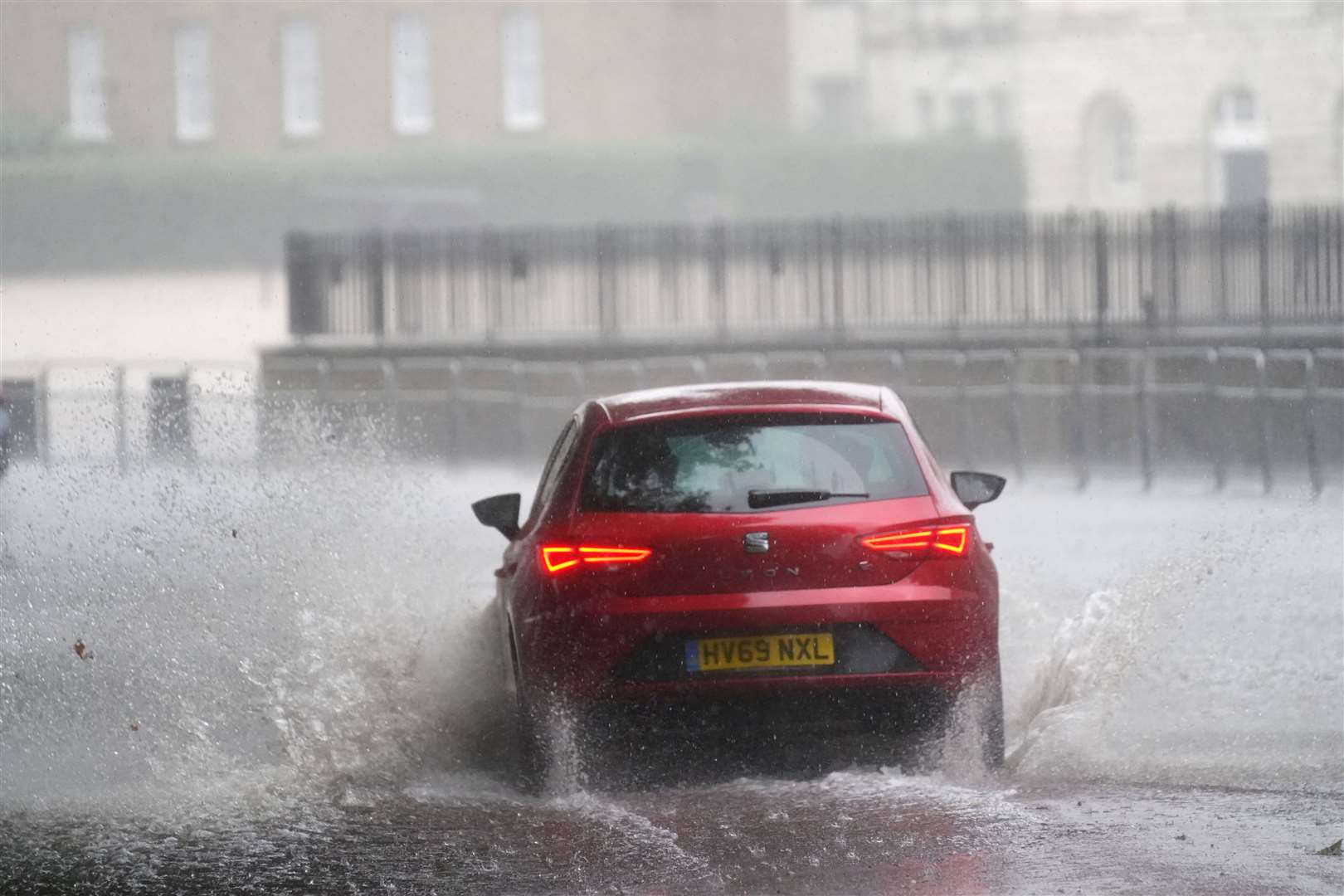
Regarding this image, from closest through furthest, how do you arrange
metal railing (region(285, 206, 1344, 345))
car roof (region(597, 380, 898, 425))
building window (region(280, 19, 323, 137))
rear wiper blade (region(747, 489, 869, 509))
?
rear wiper blade (region(747, 489, 869, 509)) → car roof (region(597, 380, 898, 425)) → metal railing (region(285, 206, 1344, 345)) → building window (region(280, 19, 323, 137))

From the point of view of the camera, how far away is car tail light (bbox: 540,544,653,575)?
7.04m

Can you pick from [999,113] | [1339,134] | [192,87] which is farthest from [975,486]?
[999,113]

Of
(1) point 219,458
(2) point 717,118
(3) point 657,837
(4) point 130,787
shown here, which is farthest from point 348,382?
(2) point 717,118

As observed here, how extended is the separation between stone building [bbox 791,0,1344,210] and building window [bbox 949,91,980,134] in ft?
0.14

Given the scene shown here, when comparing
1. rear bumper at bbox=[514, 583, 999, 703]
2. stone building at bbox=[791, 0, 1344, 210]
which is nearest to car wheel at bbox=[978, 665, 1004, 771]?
rear bumper at bbox=[514, 583, 999, 703]

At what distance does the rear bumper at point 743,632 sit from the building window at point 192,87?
135ft

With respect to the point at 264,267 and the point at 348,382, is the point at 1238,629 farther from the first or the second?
the point at 264,267

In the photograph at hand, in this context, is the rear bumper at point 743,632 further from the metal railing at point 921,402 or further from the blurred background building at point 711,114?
the blurred background building at point 711,114

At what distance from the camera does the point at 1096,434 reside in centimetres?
2212

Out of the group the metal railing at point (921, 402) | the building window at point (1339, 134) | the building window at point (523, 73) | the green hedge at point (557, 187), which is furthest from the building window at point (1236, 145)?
the metal railing at point (921, 402)

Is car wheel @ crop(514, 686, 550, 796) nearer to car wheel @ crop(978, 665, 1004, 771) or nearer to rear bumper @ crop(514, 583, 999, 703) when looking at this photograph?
rear bumper @ crop(514, 583, 999, 703)

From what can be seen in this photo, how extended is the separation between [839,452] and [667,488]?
57cm

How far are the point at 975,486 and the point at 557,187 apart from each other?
47.4 m

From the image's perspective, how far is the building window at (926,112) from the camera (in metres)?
51.7
